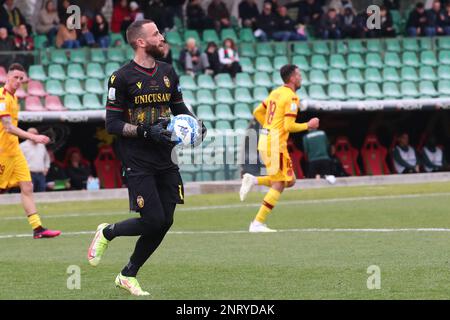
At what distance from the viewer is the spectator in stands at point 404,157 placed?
2911 centimetres

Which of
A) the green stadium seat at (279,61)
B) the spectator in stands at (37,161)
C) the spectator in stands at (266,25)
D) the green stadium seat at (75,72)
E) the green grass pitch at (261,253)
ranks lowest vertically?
the green grass pitch at (261,253)

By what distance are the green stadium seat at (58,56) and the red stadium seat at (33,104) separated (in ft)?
6.84

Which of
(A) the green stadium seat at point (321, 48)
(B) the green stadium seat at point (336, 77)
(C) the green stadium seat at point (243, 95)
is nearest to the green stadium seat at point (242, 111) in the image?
(C) the green stadium seat at point (243, 95)

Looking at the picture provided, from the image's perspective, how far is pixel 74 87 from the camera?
92.1 feet

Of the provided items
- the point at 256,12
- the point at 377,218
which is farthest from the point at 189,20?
the point at 377,218

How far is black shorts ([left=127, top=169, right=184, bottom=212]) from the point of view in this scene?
9922mm

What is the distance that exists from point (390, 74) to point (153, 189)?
69.2 ft

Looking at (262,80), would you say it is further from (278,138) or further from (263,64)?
(278,138)

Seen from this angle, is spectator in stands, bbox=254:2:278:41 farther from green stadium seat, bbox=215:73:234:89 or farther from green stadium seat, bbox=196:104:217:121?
green stadium seat, bbox=196:104:217:121

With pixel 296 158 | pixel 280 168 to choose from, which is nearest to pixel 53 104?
pixel 296 158

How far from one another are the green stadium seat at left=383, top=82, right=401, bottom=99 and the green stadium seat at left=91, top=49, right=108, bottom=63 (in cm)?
695

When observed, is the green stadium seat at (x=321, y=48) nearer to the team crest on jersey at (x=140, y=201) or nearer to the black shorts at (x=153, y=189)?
the black shorts at (x=153, y=189)

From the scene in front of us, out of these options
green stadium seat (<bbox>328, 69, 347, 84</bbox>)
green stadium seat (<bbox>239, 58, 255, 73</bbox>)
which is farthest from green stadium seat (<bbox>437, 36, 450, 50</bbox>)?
green stadium seat (<bbox>239, 58, 255, 73</bbox>)

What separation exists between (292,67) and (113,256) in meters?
4.43
